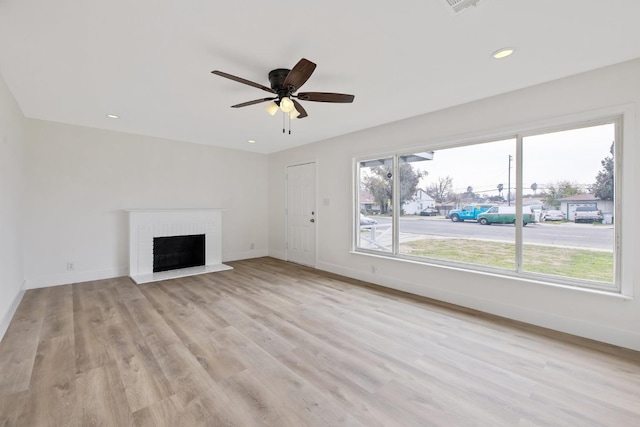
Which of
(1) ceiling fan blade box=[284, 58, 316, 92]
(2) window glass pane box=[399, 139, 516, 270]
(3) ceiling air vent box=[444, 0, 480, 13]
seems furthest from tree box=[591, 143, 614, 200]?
(1) ceiling fan blade box=[284, 58, 316, 92]

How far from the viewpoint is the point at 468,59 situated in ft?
7.66

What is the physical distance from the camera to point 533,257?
2988mm

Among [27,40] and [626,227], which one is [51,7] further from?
[626,227]

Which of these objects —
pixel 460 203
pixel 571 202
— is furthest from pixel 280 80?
pixel 571 202

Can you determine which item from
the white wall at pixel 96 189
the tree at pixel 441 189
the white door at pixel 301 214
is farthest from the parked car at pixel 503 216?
the white wall at pixel 96 189

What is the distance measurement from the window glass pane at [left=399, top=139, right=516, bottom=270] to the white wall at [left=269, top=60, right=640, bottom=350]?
25 cm

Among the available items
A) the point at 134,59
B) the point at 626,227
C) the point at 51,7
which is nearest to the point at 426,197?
the point at 626,227

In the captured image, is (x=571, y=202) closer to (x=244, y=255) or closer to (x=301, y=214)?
(x=301, y=214)

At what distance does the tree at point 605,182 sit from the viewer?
2.57 metres

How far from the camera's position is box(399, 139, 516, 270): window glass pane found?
3.21 metres

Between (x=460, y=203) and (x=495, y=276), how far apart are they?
3.30 feet

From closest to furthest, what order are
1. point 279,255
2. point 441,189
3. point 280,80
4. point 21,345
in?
1. point 21,345
2. point 280,80
3. point 441,189
4. point 279,255

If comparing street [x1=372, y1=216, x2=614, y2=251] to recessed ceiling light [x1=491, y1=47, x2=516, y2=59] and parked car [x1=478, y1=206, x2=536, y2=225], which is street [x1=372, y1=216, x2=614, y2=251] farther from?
recessed ceiling light [x1=491, y1=47, x2=516, y2=59]

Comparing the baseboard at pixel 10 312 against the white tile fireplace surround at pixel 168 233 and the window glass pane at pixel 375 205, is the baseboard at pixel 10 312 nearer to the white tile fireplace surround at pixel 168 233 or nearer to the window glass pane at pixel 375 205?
the white tile fireplace surround at pixel 168 233
